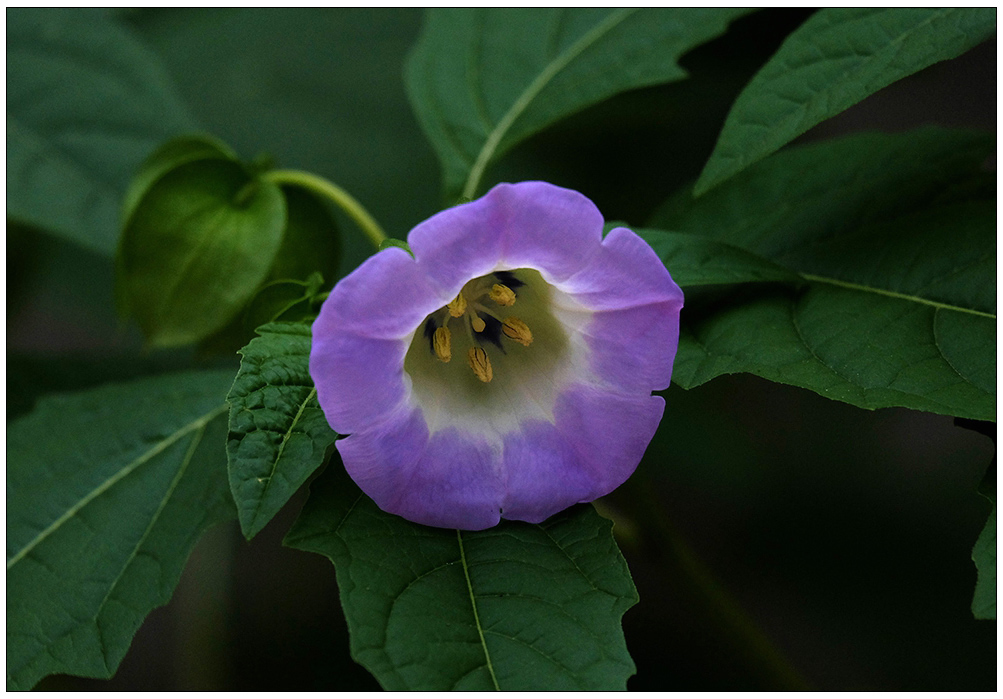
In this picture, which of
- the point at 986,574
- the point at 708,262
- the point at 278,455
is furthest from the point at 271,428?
the point at 986,574

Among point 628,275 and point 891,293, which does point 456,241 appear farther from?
point 891,293

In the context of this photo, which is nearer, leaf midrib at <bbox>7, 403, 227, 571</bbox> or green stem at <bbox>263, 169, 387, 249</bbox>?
leaf midrib at <bbox>7, 403, 227, 571</bbox>

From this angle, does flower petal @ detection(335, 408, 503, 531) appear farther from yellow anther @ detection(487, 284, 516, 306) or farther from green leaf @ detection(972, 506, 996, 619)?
green leaf @ detection(972, 506, 996, 619)

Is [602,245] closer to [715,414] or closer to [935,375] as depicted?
[935,375]

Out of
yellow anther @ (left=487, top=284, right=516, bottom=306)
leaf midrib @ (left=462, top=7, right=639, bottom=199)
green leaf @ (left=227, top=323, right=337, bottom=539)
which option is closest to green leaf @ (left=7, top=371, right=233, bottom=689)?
green leaf @ (left=227, top=323, right=337, bottom=539)

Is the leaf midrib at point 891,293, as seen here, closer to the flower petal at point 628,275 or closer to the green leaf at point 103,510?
the flower petal at point 628,275
